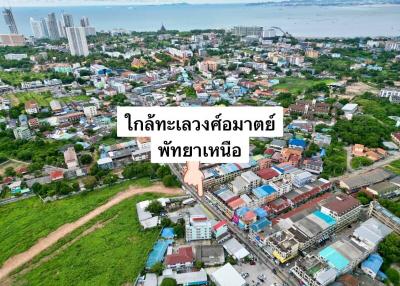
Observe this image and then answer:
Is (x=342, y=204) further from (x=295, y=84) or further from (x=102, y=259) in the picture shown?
(x=295, y=84)

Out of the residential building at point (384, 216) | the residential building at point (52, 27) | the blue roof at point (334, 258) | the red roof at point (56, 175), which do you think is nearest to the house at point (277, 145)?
the residential building at point (384, 216)

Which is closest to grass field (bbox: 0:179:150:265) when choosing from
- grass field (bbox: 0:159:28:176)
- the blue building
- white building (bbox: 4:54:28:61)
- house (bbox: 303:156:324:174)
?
grass field (bbox: 0:159:28:176)

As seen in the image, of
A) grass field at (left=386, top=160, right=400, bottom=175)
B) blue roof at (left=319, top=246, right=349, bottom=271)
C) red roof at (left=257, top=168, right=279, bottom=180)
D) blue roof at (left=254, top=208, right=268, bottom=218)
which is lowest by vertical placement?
grass field at (left=386, top=160, right=400, bottom=175)

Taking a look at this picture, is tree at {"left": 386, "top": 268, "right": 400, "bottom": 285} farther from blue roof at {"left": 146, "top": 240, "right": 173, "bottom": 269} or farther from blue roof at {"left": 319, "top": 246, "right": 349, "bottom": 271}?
blue roof at {"left": 146, "top": 240, "right": 173, "bottom": 269}

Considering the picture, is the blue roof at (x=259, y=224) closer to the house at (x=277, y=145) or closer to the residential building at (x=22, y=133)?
the house at (x=277, y=145)

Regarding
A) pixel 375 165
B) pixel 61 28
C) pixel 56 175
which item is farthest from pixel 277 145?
pixel 61 28

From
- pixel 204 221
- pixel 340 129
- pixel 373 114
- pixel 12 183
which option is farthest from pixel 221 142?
pixel 373 114

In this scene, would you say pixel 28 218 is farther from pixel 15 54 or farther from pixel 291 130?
pixel 15 54
